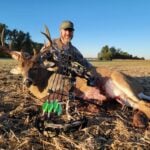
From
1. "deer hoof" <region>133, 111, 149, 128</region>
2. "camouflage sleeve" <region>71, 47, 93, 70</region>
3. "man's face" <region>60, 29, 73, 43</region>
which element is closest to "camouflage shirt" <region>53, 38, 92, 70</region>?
"camouflage sleeve" <region>71, 47, 93, 70</region>

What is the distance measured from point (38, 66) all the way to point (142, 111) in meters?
2.61

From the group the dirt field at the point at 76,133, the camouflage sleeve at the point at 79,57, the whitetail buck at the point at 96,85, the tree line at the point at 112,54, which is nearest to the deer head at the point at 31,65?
the whitetail buck at the point at 96,85

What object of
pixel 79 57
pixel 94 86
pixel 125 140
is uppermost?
pixel 79 57

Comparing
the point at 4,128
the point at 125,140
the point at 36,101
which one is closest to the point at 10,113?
the point at 4,128

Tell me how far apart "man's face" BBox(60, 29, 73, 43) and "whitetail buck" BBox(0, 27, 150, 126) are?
355 mm

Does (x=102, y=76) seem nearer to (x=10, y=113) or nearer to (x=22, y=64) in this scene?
(x=22, y=64)

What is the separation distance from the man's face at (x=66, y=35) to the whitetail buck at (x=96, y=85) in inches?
14.0

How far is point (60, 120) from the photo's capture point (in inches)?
219

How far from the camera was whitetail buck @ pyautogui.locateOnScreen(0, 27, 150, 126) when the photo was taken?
6961mm

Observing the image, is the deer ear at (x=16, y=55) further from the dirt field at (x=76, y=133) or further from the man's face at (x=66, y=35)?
the dirt field at (x=76, y=133)

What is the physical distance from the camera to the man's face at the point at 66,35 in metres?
7.66

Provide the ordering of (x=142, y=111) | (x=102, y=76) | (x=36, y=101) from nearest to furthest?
(x=142, y=111) → (x=36, y=101) → (x=102, y=76)

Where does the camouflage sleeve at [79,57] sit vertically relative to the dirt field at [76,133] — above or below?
above

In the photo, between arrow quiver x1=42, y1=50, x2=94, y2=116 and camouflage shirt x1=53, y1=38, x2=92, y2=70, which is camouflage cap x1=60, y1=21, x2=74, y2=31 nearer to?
camouflage shirt x1=53, y1=38, x2=92, y2=70
